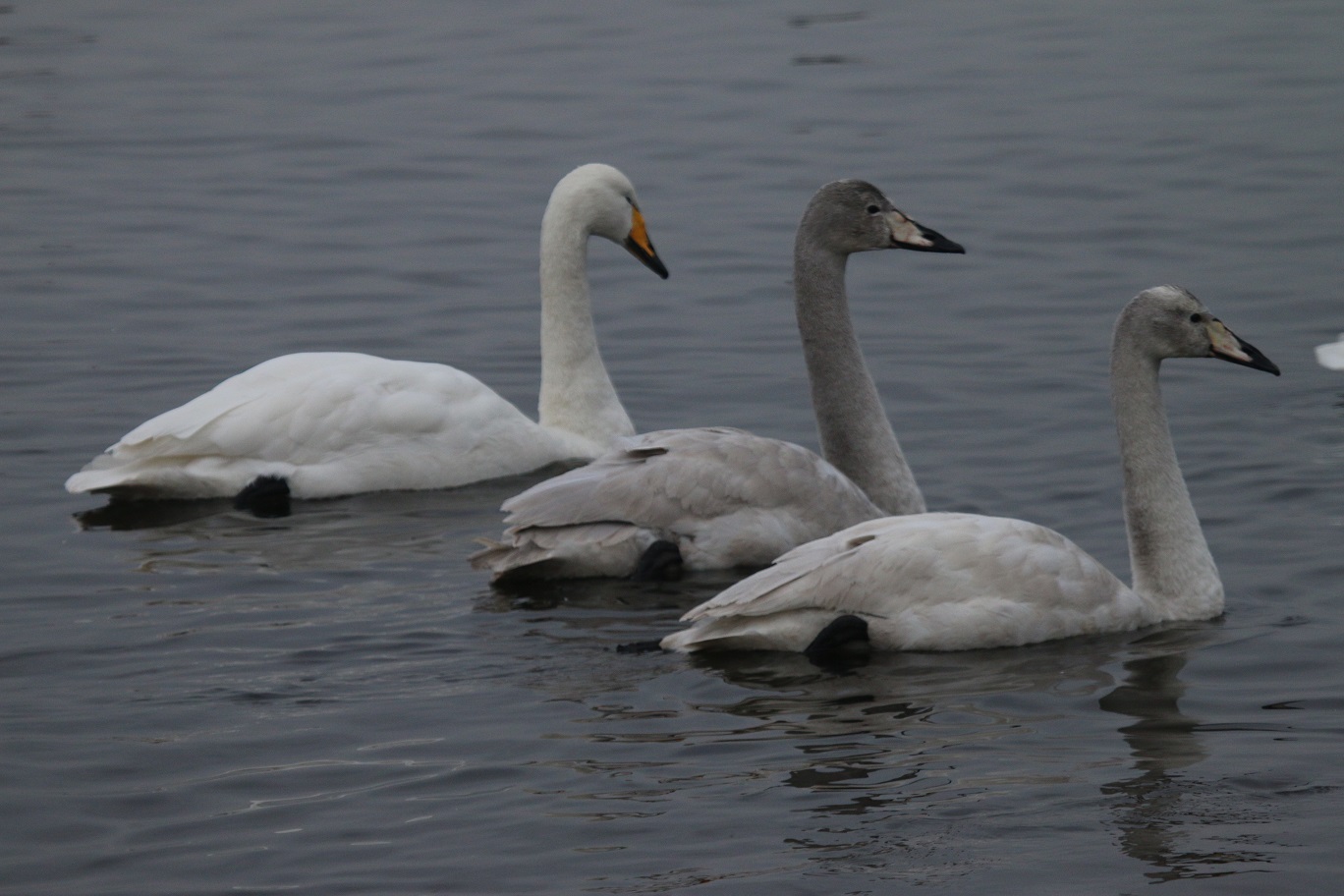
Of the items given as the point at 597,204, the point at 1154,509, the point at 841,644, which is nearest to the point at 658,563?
the point at 841,644

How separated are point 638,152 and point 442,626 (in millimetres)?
9100

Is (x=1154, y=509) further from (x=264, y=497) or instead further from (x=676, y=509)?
(x=264, y=497)

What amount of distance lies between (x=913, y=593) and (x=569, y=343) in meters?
3.70

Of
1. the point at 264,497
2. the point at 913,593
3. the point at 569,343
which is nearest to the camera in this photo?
the point at 913,593

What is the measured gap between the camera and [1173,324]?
27.0 feet

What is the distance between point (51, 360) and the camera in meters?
12.0

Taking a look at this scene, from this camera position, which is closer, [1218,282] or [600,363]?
[600,363]

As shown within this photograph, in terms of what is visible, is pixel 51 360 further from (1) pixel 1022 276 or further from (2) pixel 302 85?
(2) pixel 302 85

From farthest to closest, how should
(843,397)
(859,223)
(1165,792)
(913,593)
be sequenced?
(859,223)
(843,397)
(913,593)
(1165,792)

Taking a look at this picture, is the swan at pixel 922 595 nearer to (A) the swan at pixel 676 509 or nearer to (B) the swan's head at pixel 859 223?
(A) the swan at pixel 676 509

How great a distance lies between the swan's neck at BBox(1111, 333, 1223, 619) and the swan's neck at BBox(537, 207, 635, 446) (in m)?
3.16

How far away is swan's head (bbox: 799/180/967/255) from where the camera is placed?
9297 mm

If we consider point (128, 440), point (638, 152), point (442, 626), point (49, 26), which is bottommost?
point (442, 626)

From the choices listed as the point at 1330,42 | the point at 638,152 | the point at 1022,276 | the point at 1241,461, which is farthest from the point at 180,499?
the point at 1330,42
